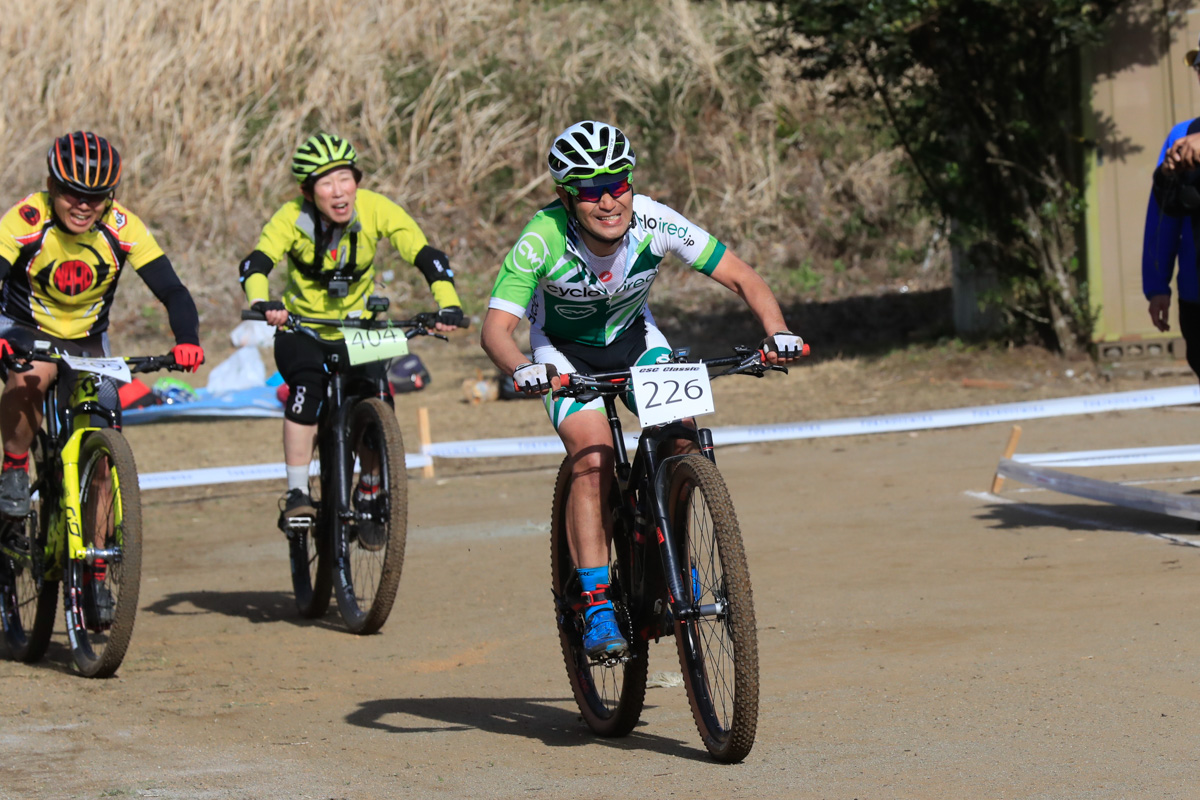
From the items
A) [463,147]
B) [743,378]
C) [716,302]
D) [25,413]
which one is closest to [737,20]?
[463,147]

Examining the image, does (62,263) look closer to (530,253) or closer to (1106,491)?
(530,253)

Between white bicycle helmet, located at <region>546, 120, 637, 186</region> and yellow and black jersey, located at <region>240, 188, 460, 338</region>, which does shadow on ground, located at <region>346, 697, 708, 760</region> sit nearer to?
white bicycle helmet, located at <region>546, 120, 637, 186</region>

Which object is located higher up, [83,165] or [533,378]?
[83,165]

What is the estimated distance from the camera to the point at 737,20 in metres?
→ 25.1

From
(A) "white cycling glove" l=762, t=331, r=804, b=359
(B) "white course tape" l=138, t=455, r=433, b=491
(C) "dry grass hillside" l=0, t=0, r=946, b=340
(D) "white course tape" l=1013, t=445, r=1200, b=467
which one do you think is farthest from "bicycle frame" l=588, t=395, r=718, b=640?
(C) "dry grass hillside" l=0, t=0, r=946, b=340

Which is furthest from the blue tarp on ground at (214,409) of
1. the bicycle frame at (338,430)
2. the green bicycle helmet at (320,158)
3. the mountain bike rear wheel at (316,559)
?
the green bicycle helmet at (320,158)

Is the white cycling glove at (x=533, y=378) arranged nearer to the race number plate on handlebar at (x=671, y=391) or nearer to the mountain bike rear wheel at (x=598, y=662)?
the race number plate on handlebar at (x=671, y=391)

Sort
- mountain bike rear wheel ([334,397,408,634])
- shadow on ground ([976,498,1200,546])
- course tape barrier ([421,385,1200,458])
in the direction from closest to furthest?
mountain bike rear wheel ([334,397,408,634]) < shadow on ground ([976,498,1200,546]) < course tape barrier ([421,385,1200,458])

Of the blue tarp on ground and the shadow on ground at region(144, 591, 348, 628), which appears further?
the blue tarp on ground

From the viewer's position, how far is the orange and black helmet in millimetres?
6543

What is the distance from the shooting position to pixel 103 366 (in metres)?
6.50

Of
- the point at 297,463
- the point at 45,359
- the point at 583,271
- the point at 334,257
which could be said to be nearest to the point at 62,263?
the point at 45,359

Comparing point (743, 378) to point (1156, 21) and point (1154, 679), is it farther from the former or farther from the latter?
point (1154, 679)

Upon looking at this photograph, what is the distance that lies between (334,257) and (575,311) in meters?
2.81
